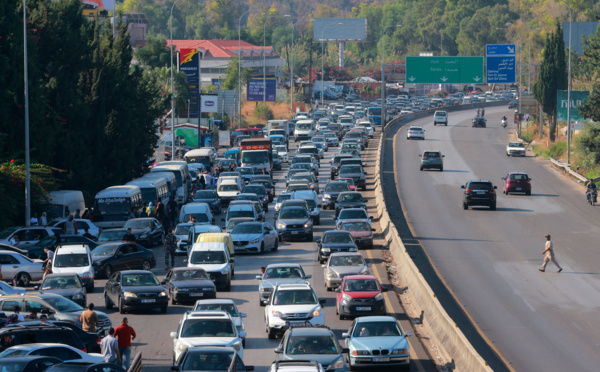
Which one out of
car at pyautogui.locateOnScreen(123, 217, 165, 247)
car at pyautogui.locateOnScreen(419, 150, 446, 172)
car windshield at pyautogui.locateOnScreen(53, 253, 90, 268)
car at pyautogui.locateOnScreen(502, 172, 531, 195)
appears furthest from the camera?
car at pyautogui.locateOnScreen(419, 150, 446, 172)

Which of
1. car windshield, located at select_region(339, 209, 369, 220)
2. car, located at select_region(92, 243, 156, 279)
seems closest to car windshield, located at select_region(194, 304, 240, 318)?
car, located at select_region(92, 243, 156, 279)

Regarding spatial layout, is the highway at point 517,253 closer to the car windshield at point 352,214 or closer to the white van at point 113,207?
the car windshield at point 352,214

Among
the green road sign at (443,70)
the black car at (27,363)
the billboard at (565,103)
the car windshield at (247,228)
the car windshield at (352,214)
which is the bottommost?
the car windshield at (247,228)

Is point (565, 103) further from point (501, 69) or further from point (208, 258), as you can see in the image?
point (208, 258)

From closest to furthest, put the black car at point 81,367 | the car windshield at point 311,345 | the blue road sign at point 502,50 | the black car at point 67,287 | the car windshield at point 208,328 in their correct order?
the black car at point 81,367 < the car windshield at point 311,345 < the car windshield at point 208,328 < the black car at point 67,287 < the blue road sign at point 502,50

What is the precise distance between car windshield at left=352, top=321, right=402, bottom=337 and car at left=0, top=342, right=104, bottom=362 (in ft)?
19.9

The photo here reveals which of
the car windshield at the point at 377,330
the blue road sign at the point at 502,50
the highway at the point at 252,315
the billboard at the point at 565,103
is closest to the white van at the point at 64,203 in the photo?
the highway at the point at 252,315

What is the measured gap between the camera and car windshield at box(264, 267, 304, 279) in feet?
97.3

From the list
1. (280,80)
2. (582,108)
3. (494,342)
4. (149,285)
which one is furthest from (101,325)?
(280,80)

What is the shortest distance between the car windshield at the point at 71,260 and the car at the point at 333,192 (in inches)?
900

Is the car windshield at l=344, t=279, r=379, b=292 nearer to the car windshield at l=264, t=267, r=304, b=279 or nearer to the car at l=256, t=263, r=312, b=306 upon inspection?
the car at l=256, t=263, r=312, b=306

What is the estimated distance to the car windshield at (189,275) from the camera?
96.5 ft

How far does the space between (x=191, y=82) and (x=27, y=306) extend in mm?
60323

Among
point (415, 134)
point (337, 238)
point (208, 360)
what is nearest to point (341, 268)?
point (337, 238)
